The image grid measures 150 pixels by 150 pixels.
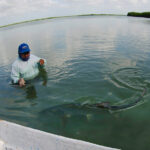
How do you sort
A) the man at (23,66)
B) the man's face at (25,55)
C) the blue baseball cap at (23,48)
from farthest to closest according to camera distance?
1. the man's face at (25,55)
2. the man at (23,66)
3. the blue baseball cap at (23,48)

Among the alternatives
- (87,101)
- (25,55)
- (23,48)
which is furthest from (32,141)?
(25,55)

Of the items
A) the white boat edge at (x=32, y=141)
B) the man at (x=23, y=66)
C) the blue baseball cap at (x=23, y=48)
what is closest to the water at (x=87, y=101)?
the man at (x=23, y=66)

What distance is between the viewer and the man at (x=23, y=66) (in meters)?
5.52

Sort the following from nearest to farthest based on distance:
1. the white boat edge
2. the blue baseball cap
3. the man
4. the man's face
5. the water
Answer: the white boat edge, the water, the blue baseball cap, the man, the man's face

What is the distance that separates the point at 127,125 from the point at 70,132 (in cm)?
132

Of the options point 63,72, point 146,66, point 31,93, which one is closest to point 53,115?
point 31,93

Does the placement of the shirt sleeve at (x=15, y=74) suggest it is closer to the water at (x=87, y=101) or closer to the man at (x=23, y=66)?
the man at (x=23, y=66)

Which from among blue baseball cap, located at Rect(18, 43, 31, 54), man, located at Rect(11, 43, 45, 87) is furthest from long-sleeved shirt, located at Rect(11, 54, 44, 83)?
blue baseball cap, located at Rect(18, 43, 31, 54)

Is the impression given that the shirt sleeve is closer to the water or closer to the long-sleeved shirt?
the long-sleeved shirt

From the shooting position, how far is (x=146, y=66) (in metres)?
6.98

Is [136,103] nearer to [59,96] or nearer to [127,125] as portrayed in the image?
[127,125]

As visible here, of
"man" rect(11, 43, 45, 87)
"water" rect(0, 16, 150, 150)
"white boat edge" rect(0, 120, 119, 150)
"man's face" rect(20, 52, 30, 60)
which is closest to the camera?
"white boat edge" rect(0, 120, 119, 150)

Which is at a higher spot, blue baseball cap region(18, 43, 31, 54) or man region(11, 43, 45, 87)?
blue baseball cap region(18, 43, 31, 54)

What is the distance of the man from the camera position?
5523 mm
